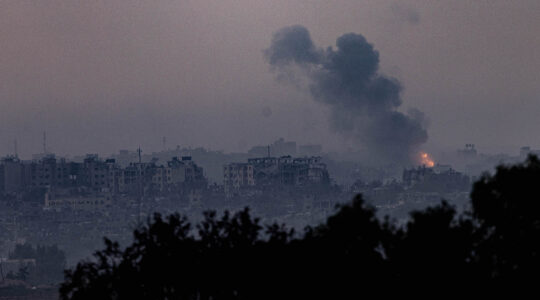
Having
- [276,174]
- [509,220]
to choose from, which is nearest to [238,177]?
[276,174]

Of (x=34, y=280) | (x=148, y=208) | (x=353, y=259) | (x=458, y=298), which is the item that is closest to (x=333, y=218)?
(x=353, y=259)

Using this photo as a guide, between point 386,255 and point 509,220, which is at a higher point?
point 509,220

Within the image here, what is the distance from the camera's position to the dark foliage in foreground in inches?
746

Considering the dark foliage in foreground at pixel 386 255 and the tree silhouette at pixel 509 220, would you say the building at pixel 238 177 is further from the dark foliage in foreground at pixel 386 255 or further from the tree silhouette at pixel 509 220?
the tree silhouette at pixel 509 220

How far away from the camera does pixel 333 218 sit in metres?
20.8

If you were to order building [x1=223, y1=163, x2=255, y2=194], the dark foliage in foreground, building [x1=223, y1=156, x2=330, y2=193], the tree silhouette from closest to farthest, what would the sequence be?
A: 1. the tree silhouette
2. the dark foliage in foreground
3. building [x1=223, y1=156, x2=330, y2=193]
4. building [x1=223, y1=163, x2=255, y2=194]

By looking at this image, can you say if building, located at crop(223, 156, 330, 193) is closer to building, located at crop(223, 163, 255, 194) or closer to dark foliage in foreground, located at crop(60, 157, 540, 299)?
building, located at crop(223, 163, 255, 194)

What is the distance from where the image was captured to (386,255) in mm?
20234

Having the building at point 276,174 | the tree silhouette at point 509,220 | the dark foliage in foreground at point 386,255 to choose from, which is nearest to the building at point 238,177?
the building at point 276,174

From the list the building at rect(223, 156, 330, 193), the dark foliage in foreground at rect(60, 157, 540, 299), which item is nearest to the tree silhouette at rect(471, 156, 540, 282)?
the dark foliage in foreground at rect(60, 157, 540, 299)

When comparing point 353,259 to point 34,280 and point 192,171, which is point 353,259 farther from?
point 192,171

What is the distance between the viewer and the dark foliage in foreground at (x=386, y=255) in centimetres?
1895

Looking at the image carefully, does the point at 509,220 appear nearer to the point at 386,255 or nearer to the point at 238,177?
the point at 386,255

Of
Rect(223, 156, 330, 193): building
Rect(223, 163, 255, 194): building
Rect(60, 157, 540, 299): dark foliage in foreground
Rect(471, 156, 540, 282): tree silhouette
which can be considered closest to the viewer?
Rect(471, 156, 540, 282): tree silhouette
